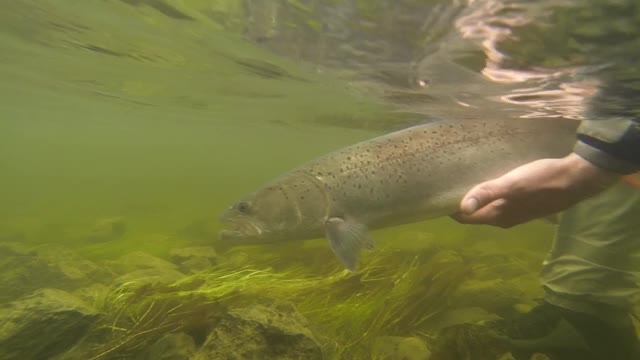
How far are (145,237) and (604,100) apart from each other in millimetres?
13745

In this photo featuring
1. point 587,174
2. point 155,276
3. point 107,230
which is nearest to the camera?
point 587,174

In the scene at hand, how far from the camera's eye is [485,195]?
399cm

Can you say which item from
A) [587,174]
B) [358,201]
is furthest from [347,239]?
[587,174]

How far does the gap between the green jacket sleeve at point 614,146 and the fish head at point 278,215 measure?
2.72 meters

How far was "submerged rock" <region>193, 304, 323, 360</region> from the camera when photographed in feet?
12.3

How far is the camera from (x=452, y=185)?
16.9 feet

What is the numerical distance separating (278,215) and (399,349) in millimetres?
2108

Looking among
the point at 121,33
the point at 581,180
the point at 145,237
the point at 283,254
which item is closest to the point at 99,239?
the point at 145,237

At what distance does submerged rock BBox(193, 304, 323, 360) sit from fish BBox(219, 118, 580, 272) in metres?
1.18

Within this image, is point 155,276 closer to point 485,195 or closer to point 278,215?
point 278,215

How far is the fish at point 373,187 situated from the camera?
506cm

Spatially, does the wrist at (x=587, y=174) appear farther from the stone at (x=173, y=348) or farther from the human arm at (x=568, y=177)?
the stone at (x=173, y=348)

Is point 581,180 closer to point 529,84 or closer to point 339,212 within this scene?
point 339,212

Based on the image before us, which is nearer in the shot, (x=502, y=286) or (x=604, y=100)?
(x=502, y=286)
